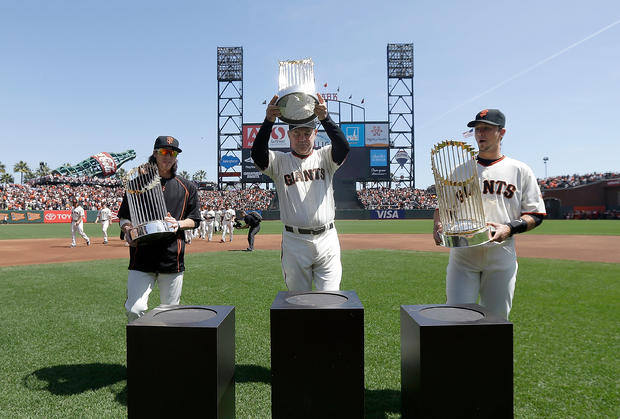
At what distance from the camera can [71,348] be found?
4.41 meters

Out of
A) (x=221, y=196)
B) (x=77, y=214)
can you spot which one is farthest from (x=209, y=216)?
(x=221, y=196)

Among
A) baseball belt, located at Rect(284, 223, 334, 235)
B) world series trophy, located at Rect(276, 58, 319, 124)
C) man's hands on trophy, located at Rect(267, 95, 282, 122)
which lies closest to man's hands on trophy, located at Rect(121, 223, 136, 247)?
baseball belt, located at Rect(284, 223, 334, 235)

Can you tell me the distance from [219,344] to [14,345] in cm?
400

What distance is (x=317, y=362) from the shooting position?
2.05 meters

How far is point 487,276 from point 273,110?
2.12 meters

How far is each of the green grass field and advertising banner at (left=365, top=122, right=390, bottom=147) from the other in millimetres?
41633

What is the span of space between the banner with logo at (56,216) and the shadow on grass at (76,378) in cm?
4054

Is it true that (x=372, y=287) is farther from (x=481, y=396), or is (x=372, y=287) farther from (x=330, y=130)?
(x=481, y=396)

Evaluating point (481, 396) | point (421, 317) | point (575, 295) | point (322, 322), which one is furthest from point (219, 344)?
point (575, 295)

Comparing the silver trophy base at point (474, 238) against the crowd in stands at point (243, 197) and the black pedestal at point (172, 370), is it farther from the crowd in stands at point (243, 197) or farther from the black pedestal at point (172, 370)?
the crowd in stands at point (243, 197)

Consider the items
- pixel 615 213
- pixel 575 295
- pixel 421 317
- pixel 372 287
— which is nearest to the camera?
pixel 421 317

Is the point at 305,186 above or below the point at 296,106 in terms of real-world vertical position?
below

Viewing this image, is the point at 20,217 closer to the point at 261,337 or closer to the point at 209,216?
the point at 209,216

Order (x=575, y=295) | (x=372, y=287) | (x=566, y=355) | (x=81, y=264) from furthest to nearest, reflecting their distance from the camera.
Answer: (x=81, y=264), (x=372, y=287), (x=575, y=295), (x=566, y=355)
